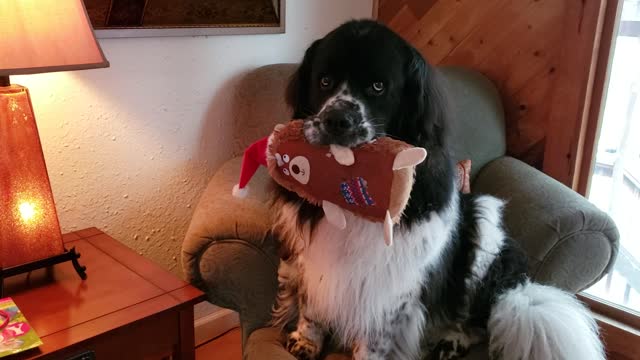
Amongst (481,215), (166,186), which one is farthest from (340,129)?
(166,186)

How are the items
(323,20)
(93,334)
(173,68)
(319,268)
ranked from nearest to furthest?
(93,334), (319,268), (173,68), (323,20)

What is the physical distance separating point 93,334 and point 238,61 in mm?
1189

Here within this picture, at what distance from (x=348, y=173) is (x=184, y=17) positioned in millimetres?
991

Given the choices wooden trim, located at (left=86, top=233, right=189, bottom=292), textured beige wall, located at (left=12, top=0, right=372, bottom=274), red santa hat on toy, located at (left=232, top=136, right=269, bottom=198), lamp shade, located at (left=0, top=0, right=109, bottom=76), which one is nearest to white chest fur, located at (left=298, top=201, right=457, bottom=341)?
red santa hat on toy, located at (left=232, top=136, right=269, bottom=198)

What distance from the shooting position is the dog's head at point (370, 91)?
3.91ft

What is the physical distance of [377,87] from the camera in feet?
4.11

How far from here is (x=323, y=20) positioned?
237cm

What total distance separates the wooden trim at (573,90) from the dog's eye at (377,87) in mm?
1093

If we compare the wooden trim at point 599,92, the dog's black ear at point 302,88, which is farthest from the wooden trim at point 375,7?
the dog's black ear at point 302,88

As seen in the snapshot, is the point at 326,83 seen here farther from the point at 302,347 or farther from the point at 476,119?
the point at 476,119

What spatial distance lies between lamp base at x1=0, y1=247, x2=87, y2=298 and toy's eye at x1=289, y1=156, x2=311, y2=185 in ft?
1.86

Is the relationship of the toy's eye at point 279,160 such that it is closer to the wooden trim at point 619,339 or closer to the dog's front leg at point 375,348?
the dog's front leg at point 375,348

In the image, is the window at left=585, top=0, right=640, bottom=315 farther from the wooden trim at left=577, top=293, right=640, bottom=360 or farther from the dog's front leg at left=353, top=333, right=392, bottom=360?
the dog's front leg at left=353, top=333, right=392, bottom=360

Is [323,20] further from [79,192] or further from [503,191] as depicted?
[79,192]
